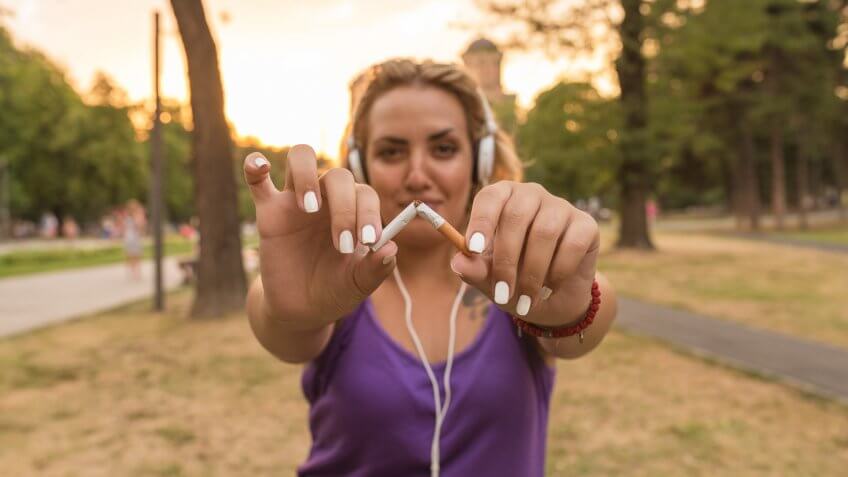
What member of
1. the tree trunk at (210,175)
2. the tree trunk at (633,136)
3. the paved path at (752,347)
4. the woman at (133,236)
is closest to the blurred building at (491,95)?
the paved path at (752,347)

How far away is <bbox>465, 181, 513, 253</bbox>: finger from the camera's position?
2.76ft

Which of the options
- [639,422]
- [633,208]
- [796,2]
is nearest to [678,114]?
[633,208]

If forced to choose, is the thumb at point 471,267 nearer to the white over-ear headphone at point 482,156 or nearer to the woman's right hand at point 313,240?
the woman's right hand at point 313,240

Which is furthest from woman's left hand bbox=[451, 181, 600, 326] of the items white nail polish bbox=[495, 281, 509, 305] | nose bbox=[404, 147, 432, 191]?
nose bbox=[404, 147, 432, 191]

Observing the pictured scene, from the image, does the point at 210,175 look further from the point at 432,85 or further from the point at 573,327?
the point at 573,327

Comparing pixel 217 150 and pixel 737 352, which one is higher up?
pixel 217 150

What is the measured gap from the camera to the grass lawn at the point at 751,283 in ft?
27.2

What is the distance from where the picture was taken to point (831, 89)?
29.3 m

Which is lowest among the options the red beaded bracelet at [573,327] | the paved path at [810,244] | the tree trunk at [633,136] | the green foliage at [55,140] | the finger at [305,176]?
the paved path at [810,244]

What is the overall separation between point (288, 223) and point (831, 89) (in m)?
35.2

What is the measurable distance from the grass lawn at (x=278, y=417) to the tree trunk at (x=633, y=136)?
→ 11872mm

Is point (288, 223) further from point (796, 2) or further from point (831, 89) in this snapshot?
point (831, 89)

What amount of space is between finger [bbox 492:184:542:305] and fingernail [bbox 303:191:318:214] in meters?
0.27

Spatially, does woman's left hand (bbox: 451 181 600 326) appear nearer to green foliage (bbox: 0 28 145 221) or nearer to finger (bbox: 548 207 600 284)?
finger (bbox: 548 207 600 284)
